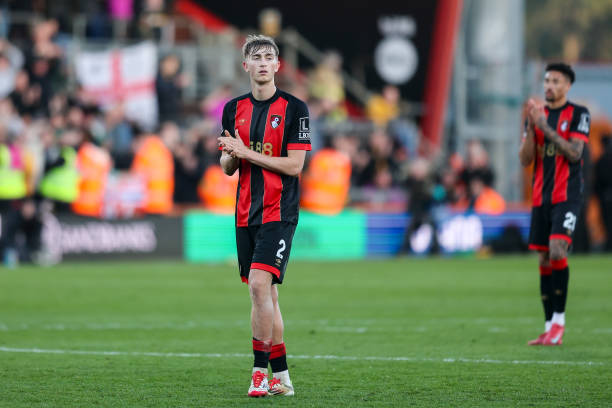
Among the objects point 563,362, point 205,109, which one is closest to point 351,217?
point 205,109

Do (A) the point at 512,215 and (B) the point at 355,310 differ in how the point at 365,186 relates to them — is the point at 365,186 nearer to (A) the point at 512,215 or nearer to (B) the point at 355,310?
(A) the point at 512,215

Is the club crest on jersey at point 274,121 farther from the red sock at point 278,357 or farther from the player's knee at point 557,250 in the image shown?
the player's knee at point 557,250

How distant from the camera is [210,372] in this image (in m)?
8.00

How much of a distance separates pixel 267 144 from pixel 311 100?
18.9 m

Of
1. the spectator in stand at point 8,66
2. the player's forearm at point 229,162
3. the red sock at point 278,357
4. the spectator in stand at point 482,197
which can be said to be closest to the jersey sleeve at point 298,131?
the player's forearm at point 229,162

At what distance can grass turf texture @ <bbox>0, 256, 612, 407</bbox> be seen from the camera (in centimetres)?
711

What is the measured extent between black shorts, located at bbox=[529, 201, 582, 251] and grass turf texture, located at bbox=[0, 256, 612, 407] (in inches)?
34.3

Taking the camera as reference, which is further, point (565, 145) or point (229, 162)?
point (565, 145)

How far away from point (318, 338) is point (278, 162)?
3363 millimetres

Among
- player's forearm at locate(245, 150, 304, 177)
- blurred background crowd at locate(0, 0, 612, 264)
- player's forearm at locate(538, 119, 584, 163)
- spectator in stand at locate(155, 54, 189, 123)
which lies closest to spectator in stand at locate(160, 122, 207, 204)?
blurred background crowd at locate(0, 0, 612, 264)

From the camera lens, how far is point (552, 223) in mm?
9617

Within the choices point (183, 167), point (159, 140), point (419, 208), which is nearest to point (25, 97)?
point (159, 140)

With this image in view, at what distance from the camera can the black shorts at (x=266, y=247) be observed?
23.0 ft

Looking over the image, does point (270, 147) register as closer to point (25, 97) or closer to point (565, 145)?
point (565, 145)
